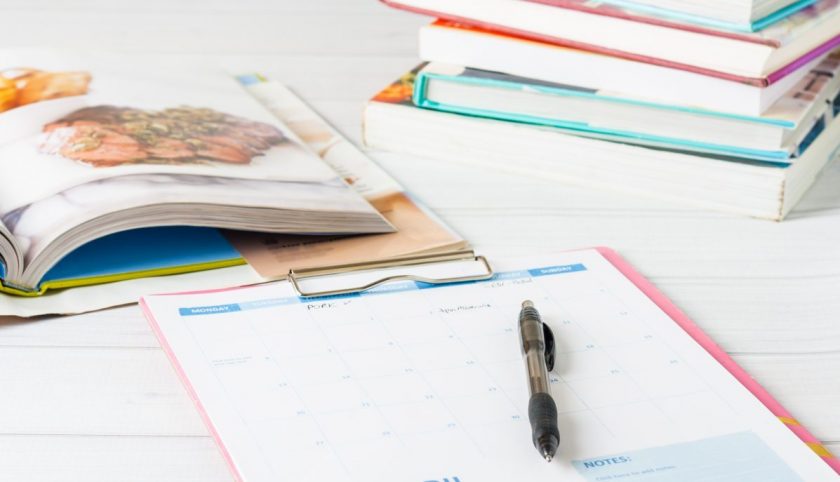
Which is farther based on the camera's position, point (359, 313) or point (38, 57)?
point (38, 57)

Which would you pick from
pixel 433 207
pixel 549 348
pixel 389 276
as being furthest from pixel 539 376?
pixel 433 207

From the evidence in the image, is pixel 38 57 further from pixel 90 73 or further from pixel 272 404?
pixel 272 404

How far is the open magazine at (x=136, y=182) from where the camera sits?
730 mm

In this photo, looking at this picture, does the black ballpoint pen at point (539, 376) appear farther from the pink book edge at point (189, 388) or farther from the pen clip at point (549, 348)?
the pink book edge at point (189, 388)

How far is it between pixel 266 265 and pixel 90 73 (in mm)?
309

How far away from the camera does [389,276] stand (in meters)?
0.73

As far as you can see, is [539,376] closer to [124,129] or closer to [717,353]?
[717,353]

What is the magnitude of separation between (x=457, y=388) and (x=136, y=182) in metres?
0.28

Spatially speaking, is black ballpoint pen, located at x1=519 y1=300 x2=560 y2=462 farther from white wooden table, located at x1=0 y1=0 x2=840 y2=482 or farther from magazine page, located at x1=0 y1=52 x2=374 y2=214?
magazine page, located at x1=0 y1=52 x2=374 y2=214

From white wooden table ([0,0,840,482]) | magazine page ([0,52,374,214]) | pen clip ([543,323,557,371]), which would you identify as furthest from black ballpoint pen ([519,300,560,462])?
magazine page ([0,52,374,214])

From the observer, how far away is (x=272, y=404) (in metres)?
0.60

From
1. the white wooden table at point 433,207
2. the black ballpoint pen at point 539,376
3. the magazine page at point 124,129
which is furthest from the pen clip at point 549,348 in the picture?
the magazine page at point 124,129

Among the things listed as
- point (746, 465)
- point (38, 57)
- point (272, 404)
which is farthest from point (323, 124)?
point (746, 465)

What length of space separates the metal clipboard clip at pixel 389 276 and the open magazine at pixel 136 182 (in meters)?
0.07
